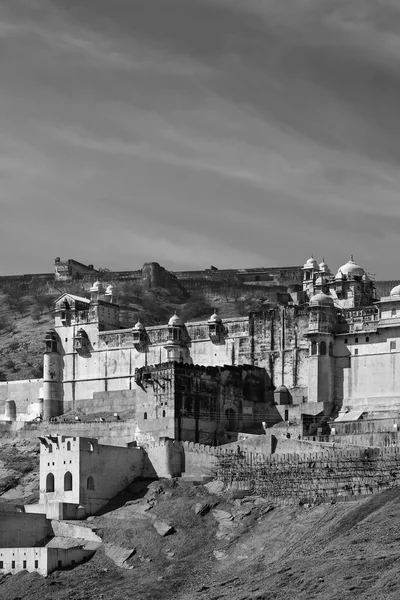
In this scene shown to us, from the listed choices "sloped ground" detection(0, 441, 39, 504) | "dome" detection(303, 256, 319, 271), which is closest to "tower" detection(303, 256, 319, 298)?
"dome" detection(303, 256, 319, 271)

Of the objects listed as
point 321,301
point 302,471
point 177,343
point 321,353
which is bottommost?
point 302,471

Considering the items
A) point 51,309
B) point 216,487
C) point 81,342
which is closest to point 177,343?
point 81,342

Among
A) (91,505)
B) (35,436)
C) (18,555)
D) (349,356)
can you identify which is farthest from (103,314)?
(18,555)

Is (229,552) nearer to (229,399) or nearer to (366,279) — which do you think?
(229,399)

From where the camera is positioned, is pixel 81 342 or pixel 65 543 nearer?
pixel 65 543

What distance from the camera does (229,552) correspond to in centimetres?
8581

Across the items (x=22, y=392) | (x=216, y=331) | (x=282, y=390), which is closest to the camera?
(x=282, y=390)

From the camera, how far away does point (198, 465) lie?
98562 mm

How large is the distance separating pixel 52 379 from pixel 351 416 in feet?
91.3

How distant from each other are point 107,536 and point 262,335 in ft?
95.7

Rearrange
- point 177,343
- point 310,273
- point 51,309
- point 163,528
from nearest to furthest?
1. point 163,528
2. point 177,343
3. point 310,273
4. point 51,309

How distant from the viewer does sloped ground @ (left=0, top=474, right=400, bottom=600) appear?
7519cm

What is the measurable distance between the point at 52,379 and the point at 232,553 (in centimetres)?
4101

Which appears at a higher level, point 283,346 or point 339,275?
point 339,275
